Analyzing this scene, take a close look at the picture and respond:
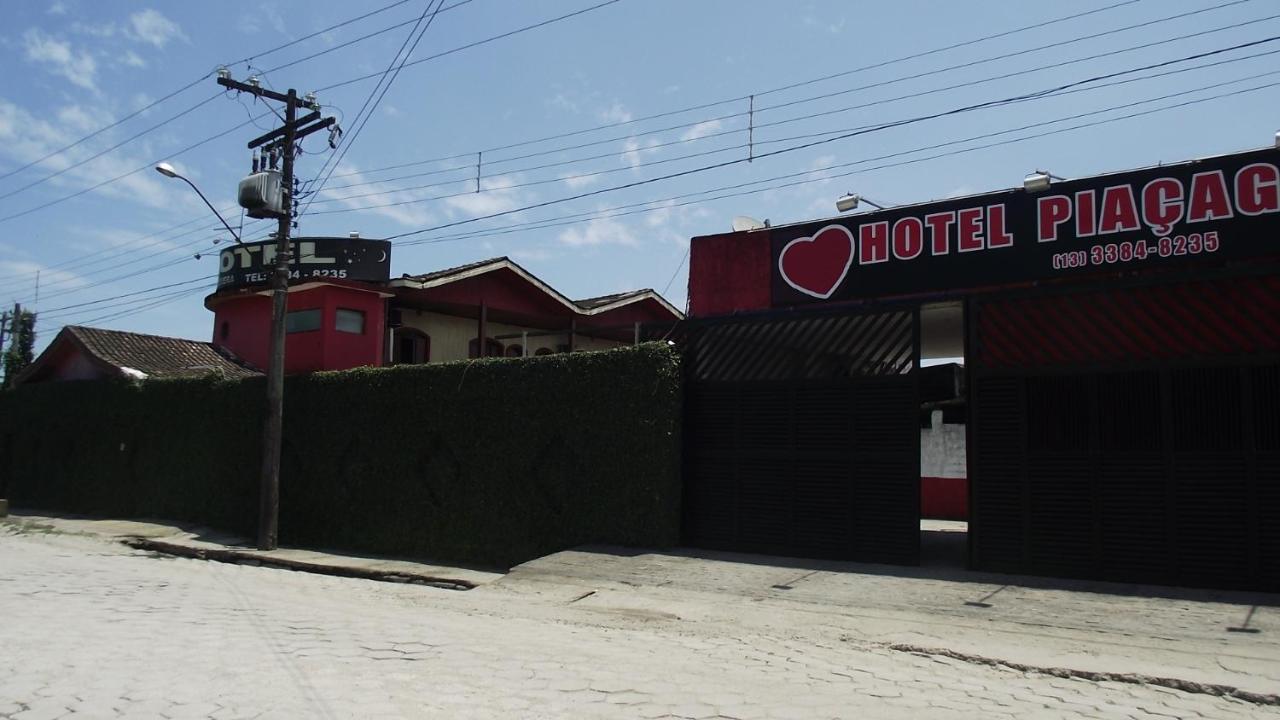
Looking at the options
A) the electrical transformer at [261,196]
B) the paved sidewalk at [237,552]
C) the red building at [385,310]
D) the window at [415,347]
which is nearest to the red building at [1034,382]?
the paved sidewalk at [237,552]

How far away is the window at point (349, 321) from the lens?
22.2 m

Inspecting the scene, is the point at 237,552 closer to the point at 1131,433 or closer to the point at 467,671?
the point at 467,671

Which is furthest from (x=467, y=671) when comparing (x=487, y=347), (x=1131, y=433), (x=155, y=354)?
(x=155, y=354)

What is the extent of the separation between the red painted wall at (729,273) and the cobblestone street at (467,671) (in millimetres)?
7019

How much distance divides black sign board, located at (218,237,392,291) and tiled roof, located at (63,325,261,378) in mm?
2236

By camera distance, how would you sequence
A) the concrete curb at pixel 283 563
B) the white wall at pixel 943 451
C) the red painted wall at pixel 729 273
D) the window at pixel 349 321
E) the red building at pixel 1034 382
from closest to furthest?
1. the red building at pixel 1034 382
2. the concrete curb at pixel 283 563
3. the red painted wall at pixel 729 273
4. the window at pixel 349 321
5. the white wall at pixel 943 451

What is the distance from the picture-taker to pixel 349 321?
22438 millimetres

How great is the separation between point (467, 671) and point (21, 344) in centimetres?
5066

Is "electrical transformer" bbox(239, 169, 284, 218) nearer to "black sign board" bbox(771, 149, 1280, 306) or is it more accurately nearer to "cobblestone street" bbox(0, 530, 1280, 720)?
"cobblestone street" bbox(0, 530, 1280, 720)

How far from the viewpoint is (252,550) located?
17.4 m

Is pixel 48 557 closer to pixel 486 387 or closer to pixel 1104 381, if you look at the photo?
pixel 486 387

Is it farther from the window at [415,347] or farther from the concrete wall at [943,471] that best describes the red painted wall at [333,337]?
the concrete wall at [943,471]

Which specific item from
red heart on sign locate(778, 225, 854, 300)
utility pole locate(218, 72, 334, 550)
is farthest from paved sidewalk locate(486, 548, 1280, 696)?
utility pole locate(218, 72, 334, 550)

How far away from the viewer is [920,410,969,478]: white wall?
73.2ft
